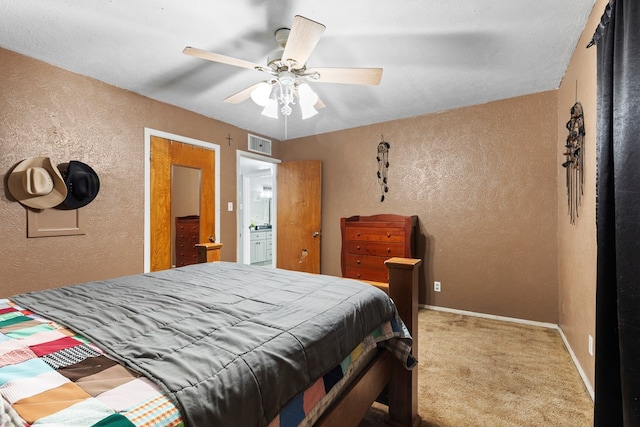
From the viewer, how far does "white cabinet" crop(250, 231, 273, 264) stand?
23.3 feet

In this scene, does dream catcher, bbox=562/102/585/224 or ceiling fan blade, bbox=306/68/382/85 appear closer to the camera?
ceiling fan blade, bbox=306/68/382/85

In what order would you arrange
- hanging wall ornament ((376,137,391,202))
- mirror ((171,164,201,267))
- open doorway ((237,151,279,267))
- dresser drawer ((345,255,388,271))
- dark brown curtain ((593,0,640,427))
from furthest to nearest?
open doorway ((237,151,279,267)), hanging wall ornament ((376,137,391,202)), dresser drawer ((345,255,388,271)), mirror ((171,164,201,267)), dark brown curtain ((593,0,640,427))

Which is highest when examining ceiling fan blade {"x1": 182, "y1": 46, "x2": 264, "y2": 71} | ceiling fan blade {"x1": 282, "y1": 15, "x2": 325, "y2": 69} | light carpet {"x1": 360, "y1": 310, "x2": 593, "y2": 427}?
ceiling fan blade {"x1": 282, "y1": 15, "x2": 325, "y2": 69}

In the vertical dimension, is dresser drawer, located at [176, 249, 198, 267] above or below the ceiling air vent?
below

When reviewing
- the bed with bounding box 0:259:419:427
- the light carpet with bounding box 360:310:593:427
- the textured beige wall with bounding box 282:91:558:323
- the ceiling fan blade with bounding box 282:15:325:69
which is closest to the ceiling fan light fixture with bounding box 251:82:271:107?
the ceiling fan blade with bounding box 282:15:325:69

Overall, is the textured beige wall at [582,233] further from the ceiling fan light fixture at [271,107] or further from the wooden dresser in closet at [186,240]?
the wooden dresser in closet at [186,240]

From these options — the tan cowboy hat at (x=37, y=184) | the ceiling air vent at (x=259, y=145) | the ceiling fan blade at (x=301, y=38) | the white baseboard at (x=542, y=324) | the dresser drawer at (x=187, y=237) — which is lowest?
the white baseboard at (x=542, y=324)

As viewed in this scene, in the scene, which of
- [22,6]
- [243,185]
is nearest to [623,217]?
[22,6]

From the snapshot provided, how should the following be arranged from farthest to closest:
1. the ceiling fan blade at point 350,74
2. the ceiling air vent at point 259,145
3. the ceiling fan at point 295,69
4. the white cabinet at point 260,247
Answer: the white cabinet at point 260,247
the ceiling air vent at point 259,145
the ceiling fan blade at point 350,74
the ceiling fan at point 295,69

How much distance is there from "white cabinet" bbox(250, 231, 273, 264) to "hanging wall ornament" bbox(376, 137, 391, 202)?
3952 mm

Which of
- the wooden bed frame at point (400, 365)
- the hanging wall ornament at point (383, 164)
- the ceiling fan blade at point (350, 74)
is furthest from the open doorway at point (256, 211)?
the wooden bed frame at point (400, 365)

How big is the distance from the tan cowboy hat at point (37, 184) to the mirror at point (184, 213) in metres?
1.08

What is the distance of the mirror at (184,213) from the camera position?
3.44 m

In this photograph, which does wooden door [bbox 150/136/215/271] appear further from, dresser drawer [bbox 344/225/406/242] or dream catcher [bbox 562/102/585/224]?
dream catcher [bbox 562/102/585/224]
